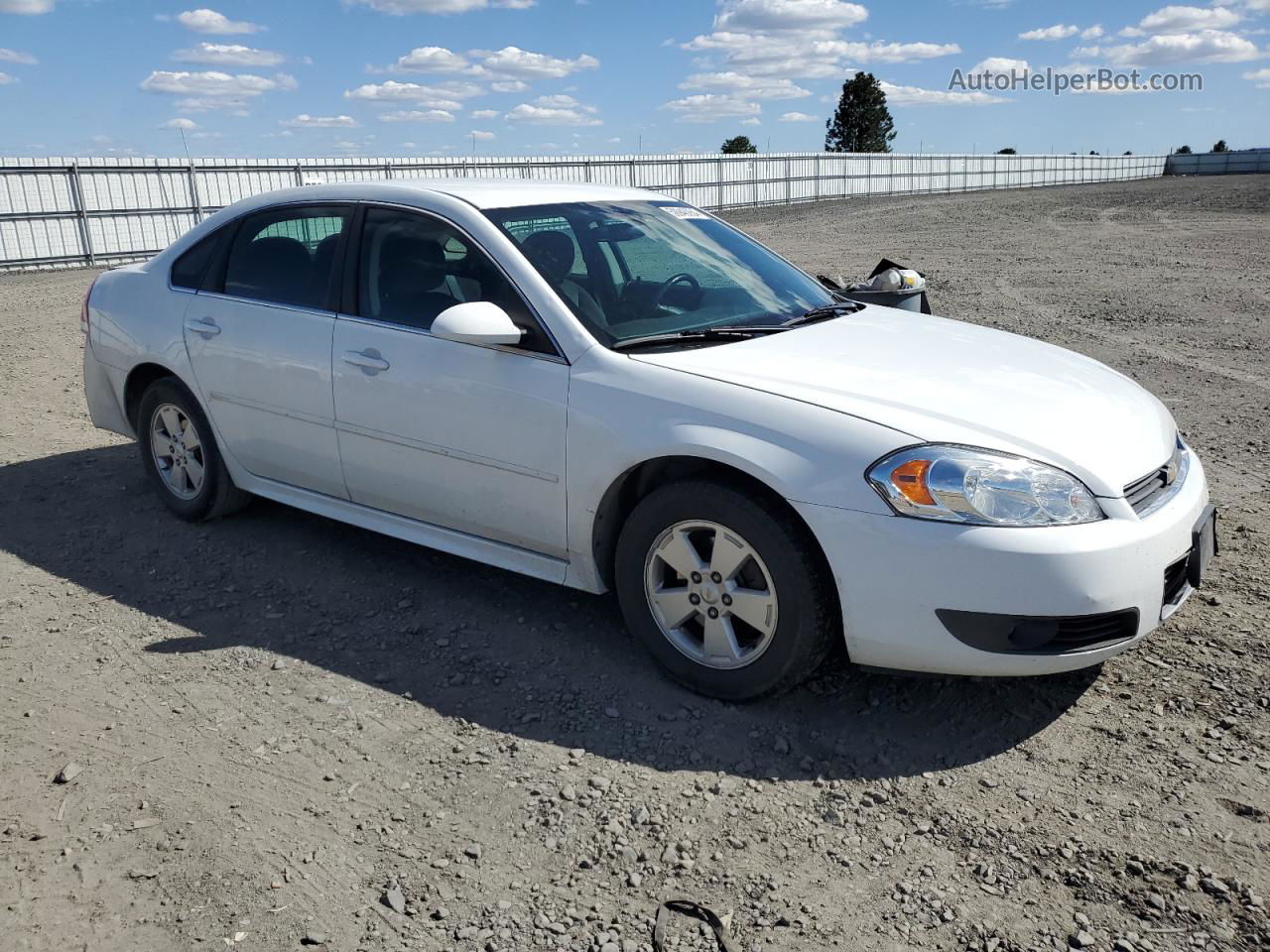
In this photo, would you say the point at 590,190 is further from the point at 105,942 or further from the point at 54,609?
the point at 105,942

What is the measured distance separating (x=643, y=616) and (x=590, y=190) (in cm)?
204

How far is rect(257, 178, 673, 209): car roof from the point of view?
14.2ft

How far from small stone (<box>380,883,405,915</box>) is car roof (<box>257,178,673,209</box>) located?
260 cm

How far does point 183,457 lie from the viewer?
5.39 meters

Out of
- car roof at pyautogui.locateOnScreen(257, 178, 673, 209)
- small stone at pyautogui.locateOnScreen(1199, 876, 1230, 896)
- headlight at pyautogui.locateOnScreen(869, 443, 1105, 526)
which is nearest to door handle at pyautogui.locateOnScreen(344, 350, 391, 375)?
car roof at pyautogui.locateOnScreen(257, 178, 673, 209)

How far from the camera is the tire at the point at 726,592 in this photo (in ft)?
10.7

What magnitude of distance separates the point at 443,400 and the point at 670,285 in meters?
1.00

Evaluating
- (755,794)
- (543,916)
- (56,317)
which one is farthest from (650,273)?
(56,317)

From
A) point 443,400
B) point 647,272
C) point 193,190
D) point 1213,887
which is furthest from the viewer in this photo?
point 193,190

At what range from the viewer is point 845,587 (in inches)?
126

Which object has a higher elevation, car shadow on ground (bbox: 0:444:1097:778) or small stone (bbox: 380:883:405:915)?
car shadow on ground (bbox: 0:444:1097:778)

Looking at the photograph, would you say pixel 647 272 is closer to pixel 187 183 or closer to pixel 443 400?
pixel 443 400

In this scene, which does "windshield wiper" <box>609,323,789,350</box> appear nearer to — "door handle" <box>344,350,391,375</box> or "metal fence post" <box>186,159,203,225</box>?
"door handle" <box>344,350,391,375</box>

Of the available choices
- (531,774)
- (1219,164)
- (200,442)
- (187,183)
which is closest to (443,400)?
(531,774)
